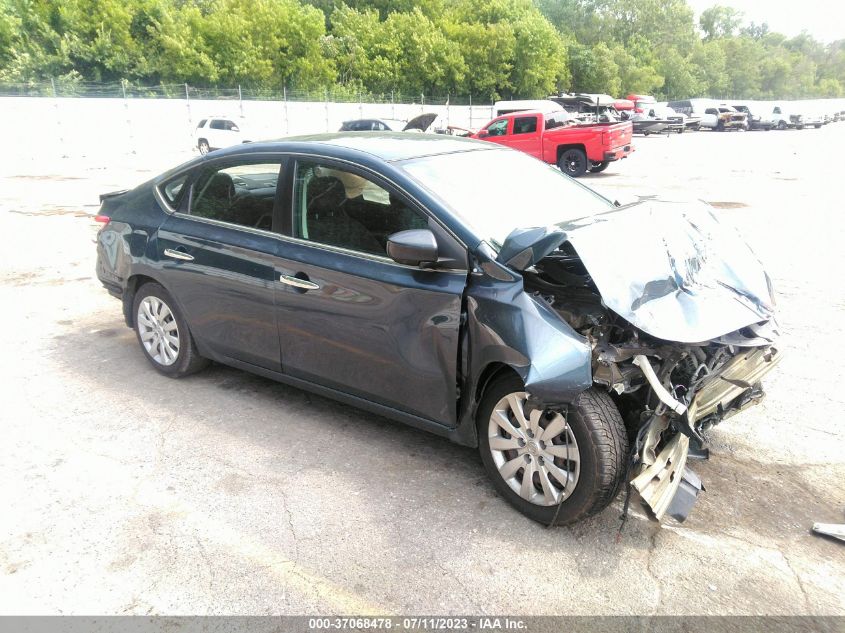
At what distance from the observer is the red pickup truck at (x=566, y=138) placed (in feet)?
60.6

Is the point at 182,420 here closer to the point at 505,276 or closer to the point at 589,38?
the point at 505,276

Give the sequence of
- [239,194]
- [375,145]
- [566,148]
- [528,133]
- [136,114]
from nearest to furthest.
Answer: [375,145], [239,194], [566,148], [528,133], [136,114]

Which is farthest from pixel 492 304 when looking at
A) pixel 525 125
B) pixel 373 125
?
pixel 373 125

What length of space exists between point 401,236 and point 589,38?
86.7 m

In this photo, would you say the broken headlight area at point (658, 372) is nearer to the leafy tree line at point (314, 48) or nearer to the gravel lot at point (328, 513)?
the gravel lot at point (328, 513)

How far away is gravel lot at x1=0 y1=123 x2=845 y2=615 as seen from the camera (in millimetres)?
2793

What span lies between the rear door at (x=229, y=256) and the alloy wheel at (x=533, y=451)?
5.13 ft

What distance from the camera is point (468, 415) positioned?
3395mm

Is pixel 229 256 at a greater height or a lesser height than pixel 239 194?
lesser

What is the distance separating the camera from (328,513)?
131 inches

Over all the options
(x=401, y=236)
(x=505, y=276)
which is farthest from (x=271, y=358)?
(x=505, y=276)

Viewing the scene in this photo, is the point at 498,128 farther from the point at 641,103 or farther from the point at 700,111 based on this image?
the point at 700,111

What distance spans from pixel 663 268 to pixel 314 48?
49000 mm

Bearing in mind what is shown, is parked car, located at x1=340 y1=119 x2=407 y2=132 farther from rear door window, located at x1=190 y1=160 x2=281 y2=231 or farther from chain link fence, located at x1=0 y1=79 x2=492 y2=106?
rear door window, located at x1=190 y1=160 x2=281 y2=231
